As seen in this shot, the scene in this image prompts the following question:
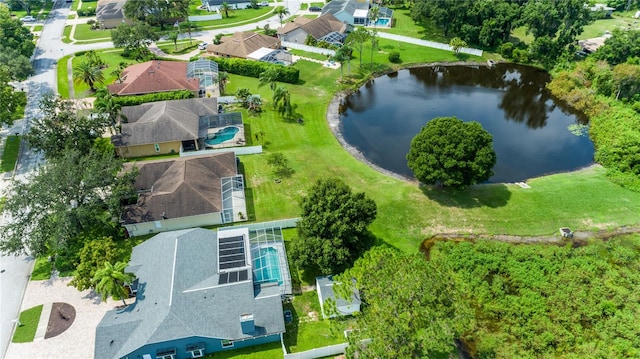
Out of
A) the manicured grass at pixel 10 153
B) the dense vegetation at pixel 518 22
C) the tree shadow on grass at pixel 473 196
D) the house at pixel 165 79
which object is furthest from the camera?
the dense vegetation at pixel 518 22

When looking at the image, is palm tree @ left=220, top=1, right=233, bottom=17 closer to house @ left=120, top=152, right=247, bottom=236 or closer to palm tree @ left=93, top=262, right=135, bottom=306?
house @ left=120, top=152, right=247, bottom=236

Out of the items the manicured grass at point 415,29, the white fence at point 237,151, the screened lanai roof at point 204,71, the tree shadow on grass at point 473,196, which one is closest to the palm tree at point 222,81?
the screened lanai roof at point 204,71

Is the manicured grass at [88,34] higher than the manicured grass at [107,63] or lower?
higher

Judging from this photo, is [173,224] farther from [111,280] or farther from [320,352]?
[320,352]

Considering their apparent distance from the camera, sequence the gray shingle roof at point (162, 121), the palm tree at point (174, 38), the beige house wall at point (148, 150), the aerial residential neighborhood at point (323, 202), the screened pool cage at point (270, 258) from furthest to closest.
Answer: the palm tree at point (174, 38) < the beige house wall at point (148, 150) < the gray shingle roof at point (162, 121) < the screened pool cage at point (270, 258) < the aerial residential neighborhood at point (323, 202)

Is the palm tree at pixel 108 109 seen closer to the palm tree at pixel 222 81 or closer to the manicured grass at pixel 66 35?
the palm tree at pixel 222 81

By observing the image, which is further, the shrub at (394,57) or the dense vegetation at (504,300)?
the shrub at (394,57)

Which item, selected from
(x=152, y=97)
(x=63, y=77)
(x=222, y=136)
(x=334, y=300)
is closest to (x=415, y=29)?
(x=222, y=136)
